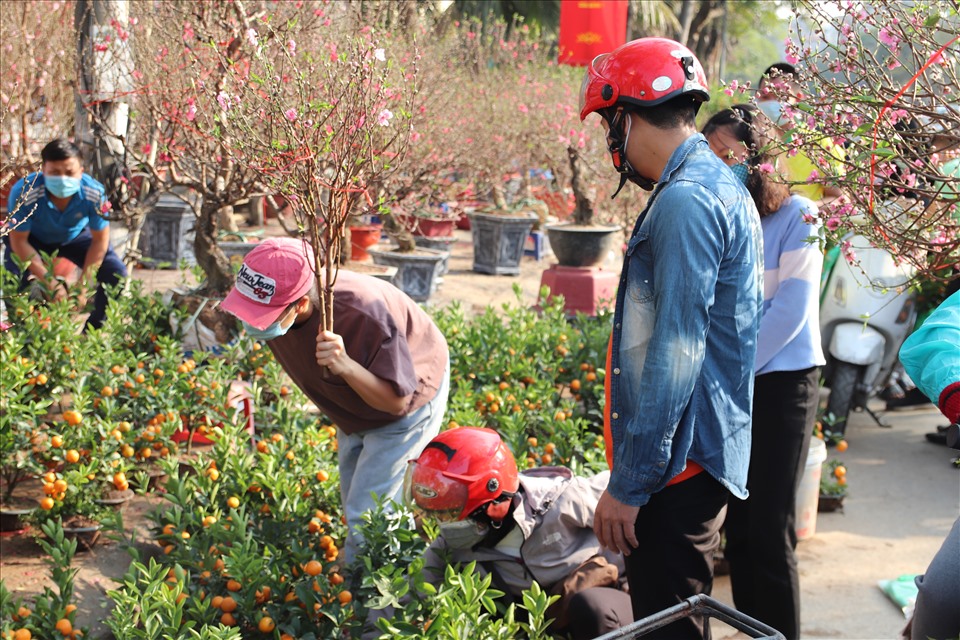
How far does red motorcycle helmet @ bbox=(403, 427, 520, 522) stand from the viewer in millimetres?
2910

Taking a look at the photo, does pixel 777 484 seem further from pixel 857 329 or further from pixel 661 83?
pixel 857 329

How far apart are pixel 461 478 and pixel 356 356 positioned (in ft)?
1.81

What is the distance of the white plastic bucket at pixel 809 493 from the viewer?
15.1ft

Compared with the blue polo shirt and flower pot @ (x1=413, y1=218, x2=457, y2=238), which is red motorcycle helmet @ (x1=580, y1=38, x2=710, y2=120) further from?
flower pot @ (x1=413, y1=218, x2=457, y2=238)

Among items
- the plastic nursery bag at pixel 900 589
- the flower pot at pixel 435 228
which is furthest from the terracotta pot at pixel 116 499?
the flower pot at pixel 435 228

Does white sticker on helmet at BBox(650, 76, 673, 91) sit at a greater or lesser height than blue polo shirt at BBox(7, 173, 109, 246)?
greater

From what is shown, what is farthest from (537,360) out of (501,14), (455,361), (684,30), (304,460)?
(501,14)

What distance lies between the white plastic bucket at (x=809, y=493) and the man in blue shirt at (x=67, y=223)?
398 cm

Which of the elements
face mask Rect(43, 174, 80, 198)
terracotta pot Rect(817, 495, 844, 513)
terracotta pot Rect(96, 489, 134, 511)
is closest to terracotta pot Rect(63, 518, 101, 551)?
terracotta pot Rect(96, 489, 134, 511)

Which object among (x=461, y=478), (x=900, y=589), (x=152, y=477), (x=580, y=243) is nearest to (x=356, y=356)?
(x=461, y=478)

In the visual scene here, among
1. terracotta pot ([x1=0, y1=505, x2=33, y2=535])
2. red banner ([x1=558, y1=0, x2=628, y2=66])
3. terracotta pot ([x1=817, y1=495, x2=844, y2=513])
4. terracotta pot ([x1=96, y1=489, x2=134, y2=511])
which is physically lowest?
terracotta pot ([x1=817, y1=495, x2=844, y2=513])

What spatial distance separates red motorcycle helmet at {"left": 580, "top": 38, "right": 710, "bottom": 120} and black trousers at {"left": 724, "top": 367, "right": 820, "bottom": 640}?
4.06 feet

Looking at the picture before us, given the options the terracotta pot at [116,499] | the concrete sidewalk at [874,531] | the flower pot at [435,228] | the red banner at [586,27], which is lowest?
the concrete sidewalk at [874,531]

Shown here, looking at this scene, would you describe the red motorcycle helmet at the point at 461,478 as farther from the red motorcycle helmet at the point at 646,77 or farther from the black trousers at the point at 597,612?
the red motorcycle helmet at the point at 646,77
